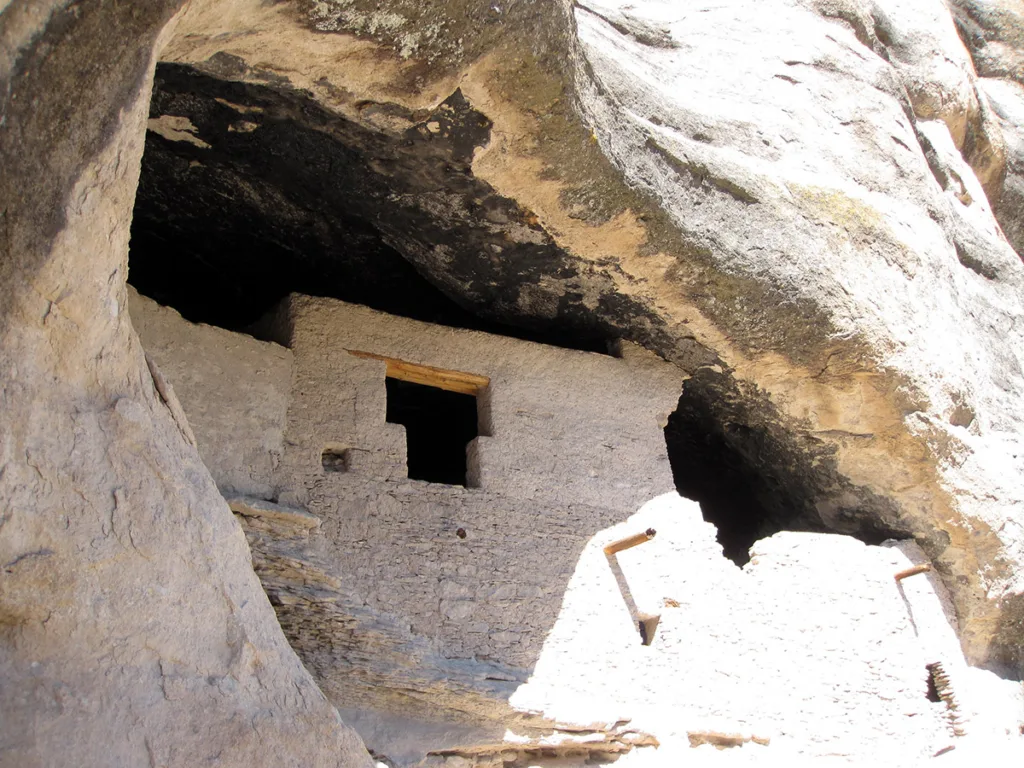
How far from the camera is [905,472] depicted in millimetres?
6504

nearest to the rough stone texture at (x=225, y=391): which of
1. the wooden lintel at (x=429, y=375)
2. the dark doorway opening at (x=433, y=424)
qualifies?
the wooden lintel at (x=429, y=375)

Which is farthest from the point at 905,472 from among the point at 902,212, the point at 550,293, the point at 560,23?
the point at 560,23

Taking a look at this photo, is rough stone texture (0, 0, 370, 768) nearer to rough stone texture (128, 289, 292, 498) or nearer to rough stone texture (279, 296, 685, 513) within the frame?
rough stone texture (128, 289, 292, 498)

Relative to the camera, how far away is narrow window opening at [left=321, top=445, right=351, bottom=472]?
5316 millimetres

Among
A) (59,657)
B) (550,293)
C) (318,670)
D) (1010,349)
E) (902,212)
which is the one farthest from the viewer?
(1010,349)

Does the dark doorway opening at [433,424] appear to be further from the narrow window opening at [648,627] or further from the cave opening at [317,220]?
the narrow window opening at [648,627]

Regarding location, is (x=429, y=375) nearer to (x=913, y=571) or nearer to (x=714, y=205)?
(x=714, y=205)

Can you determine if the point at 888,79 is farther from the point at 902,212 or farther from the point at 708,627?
the point at 708,627

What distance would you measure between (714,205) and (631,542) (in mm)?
1645

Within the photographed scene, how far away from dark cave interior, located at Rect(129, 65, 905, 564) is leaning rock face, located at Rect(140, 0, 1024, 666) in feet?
0.07

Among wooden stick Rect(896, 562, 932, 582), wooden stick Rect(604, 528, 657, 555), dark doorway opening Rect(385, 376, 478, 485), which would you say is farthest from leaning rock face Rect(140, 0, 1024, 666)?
wooden stick Rect(604, 528, 657, 555)

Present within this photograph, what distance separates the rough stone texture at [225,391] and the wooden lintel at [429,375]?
544mm

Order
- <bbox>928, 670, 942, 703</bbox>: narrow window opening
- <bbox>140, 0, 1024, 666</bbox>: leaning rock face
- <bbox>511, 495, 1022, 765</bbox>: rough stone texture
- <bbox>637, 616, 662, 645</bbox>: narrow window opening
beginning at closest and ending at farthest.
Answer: <bbox>140, 0, 1024, 666</bbox>: leaning rock face, <bbox>511, 495, 1022, 765</bbox>: rough stone texture, <bbox>637, 616, 662, 645</bbox>: narrow window opening, <bbox>928, 670, 942, 703</bbox>: narrow window opening

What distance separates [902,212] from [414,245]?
9.58ft
